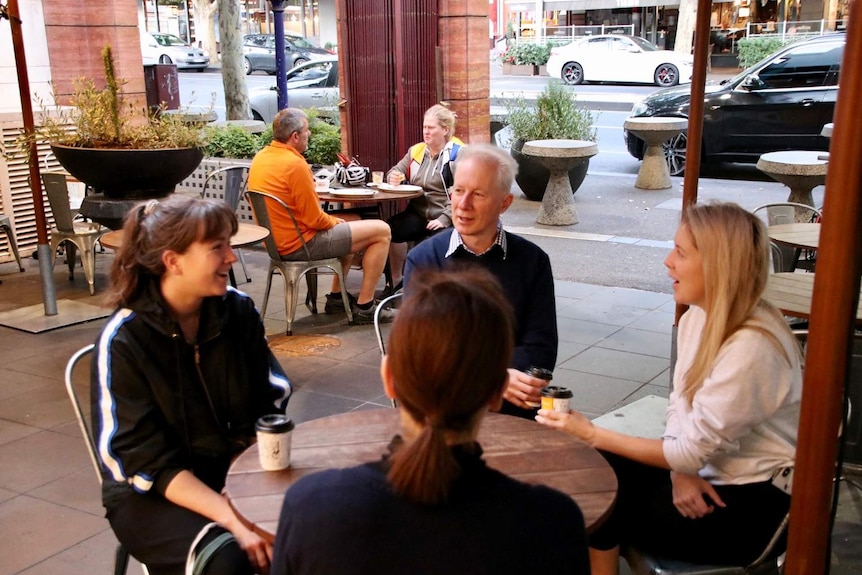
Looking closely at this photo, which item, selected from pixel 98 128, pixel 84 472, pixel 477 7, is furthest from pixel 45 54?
pixel 84 472

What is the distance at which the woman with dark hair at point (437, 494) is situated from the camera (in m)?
1.36

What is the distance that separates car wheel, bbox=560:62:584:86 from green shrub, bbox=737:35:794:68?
445cm

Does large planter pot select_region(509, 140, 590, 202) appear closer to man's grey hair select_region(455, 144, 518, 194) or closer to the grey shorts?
the grey shorts

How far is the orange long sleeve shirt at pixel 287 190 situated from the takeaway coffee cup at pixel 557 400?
3.69 m

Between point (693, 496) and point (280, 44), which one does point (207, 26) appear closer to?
point (280, 44)

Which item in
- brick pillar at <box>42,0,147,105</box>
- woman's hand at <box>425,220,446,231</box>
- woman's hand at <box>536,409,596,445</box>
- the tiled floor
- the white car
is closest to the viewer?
woman's hand at <box>536,409,596,445</box>

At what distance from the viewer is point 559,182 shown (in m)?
9.12

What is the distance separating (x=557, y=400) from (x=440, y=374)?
3.47 feet

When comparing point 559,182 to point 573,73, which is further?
point 573,73

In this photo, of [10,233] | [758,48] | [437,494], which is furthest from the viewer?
[758,48]

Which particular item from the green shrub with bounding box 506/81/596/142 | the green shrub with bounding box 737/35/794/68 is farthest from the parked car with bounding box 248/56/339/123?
the green shrub with bounding box 737/35/794/68

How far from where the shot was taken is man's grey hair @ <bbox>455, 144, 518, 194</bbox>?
3.20m

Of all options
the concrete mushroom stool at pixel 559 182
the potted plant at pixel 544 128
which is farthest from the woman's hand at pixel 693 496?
the potted plant at pixel 544 128

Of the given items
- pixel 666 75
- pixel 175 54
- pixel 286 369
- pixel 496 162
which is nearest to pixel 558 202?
pixel 286 369
